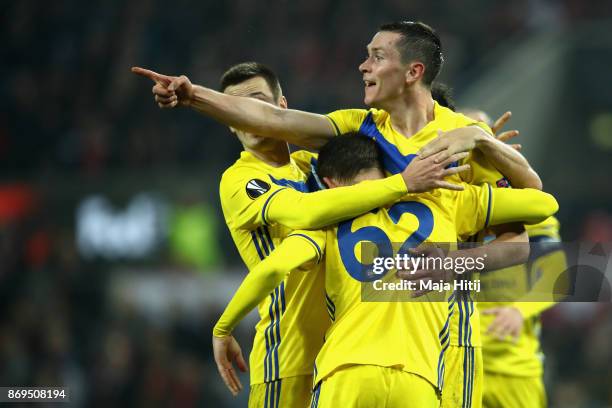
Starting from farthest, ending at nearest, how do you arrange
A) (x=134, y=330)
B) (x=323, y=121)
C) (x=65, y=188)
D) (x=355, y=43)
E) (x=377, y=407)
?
(x=355, y=43), (x=65, y=188), (x=134, y=330), (x=323, y=121), (x=377, y=407)

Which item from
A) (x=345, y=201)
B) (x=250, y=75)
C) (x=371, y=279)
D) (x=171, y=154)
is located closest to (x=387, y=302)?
(x=371, y=279)

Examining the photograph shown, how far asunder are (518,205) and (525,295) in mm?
1511

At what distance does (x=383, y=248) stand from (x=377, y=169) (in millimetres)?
351

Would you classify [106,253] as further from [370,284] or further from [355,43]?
[370,284]

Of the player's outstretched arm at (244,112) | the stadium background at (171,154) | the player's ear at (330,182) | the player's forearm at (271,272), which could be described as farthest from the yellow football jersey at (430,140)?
the stadium background at (171,154)

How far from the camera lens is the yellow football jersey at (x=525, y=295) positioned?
17.2ft

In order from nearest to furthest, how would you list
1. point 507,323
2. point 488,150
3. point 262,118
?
1. point 488,150
2. point 262,118
3. point 507,323

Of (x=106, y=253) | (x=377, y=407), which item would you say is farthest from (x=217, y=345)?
(x=106, y=253)

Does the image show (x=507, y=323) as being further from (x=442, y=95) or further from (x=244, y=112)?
(x=244, y=112)

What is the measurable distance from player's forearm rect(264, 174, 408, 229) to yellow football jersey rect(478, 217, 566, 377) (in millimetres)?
1668

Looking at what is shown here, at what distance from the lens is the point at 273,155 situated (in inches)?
172

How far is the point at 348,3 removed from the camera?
1296 cm

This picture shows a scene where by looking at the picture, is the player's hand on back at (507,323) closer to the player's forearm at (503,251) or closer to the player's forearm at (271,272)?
the player's forearm at (503,251)

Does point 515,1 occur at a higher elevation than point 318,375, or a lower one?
higher
